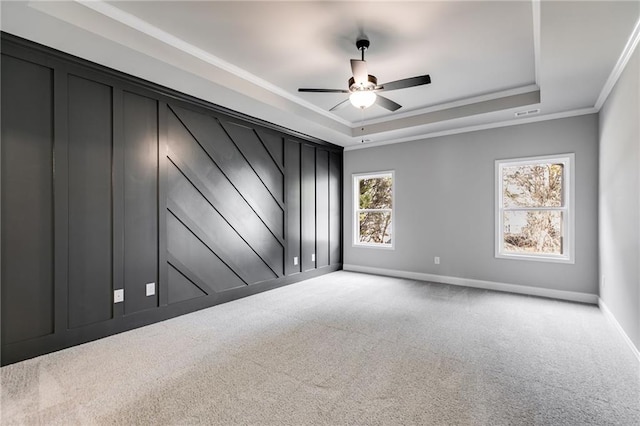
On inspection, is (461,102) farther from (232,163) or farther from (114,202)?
(114,202)

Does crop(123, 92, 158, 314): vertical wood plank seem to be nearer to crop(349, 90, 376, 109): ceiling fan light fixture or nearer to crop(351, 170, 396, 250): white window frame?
crop(349, 90, 376, 109): ceiling fan light fixture

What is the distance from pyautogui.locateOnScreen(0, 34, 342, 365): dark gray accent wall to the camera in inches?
100

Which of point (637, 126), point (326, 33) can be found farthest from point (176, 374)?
point (637, 126)

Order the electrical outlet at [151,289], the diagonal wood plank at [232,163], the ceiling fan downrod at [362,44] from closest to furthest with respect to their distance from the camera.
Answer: the ceiling fan downrod at [362,44] → the electrical outlet at [151,289] → the diagonal wood plank at [232,163]

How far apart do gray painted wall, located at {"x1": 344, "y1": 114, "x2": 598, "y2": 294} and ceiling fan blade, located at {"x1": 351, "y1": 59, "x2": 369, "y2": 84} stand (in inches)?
119

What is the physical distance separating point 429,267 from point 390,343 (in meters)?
2.91

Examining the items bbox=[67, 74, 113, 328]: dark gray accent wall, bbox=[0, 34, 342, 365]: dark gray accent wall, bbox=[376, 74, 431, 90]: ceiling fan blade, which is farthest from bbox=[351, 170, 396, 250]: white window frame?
bbox=[67, 74, 113, 328]: dark gray accent wall

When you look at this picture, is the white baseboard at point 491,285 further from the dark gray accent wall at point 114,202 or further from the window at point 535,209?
the dark gray accent wall at point 114,202

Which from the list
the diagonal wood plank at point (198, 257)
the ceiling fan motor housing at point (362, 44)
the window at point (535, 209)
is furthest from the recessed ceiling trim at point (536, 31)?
the diagonal wood plank at point (198, 257)

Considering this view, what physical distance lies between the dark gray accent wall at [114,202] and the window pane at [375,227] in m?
2.28

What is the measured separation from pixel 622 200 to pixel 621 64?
1.26 m

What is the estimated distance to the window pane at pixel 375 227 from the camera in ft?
20.3

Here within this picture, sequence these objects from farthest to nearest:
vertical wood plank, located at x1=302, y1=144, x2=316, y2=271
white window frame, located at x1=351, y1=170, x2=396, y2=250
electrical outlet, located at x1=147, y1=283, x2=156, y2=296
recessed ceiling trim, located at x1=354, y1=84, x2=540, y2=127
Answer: white window frame, located at x1=351, y1=170, x2=396, y2=250 → vertical wood plank, located at x1=302, y1=144, x2=316, y2=271 → recessed ceiling trim, located at x1=354, y1=84, x2=540, y2=127 → electrical outlet, located at x1=147, y1=283, x2=156, y2=296

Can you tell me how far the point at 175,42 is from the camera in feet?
9.73
